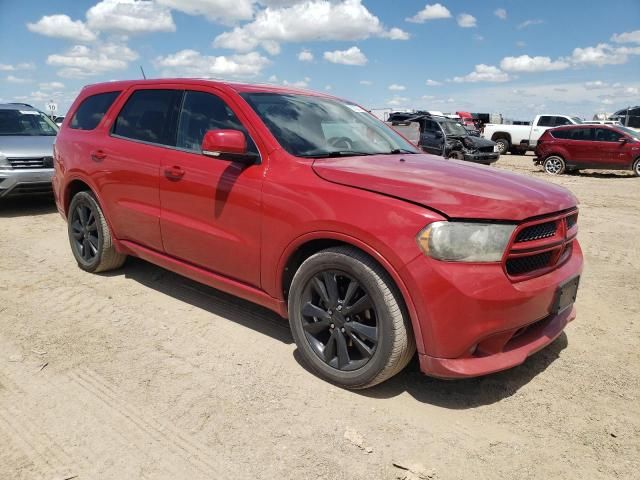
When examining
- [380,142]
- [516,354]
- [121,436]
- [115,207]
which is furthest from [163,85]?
[516,354]

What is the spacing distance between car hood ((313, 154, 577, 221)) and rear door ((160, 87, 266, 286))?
0.55m

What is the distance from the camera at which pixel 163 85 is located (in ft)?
13.6

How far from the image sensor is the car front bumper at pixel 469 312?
2.52 meters

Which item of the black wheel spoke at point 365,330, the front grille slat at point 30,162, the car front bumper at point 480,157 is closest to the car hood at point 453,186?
the black wheel spoke at point 365,330

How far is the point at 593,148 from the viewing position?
51.2 ft

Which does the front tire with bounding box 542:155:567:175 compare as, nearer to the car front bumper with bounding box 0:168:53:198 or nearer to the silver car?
the silver car

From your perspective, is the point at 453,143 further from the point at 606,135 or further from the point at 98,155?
the point at 98,155

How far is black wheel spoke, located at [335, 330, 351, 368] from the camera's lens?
2977mm

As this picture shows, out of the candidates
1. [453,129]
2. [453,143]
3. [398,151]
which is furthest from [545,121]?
[398,151]

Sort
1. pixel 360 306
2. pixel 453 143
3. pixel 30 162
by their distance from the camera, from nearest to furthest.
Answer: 1. pixel 360 306
2. pixel 30 162
3. pixel 453 143

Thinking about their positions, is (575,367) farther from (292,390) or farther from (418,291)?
(292,390)

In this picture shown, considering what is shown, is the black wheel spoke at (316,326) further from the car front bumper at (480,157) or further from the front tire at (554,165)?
the front tire at (554,165)

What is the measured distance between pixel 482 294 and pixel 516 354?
0.50 meters

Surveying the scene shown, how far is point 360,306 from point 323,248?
0.45m
